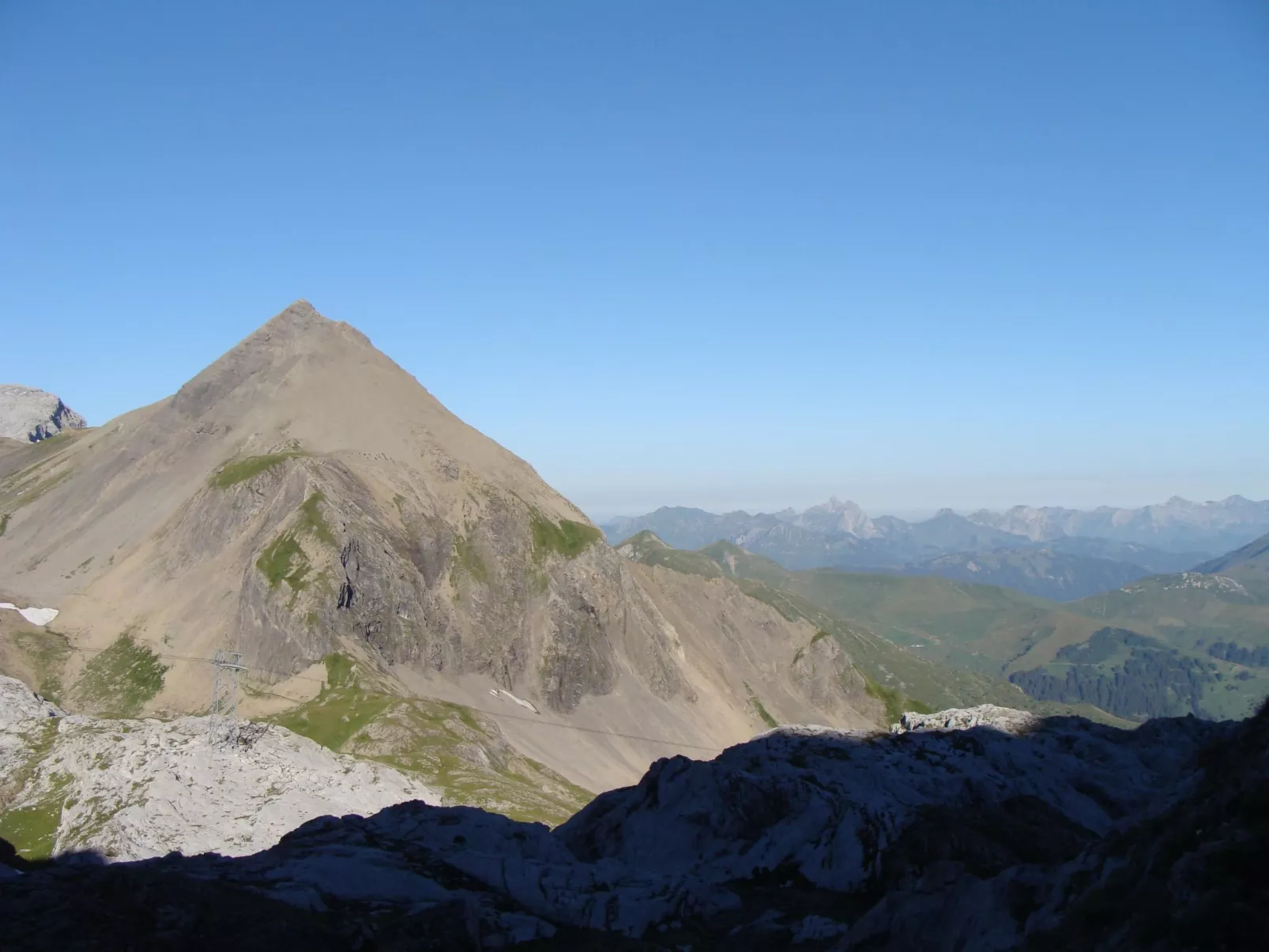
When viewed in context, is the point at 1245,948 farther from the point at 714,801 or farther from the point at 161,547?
the point at 161,547

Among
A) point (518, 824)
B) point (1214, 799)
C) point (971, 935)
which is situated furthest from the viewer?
point (518, 824)

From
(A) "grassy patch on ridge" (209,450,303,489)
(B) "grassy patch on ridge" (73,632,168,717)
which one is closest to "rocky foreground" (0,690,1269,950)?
(B) "grassy patch on ridge" (73,632,168,717)

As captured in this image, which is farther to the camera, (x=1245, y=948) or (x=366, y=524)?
(x=366, y=524)

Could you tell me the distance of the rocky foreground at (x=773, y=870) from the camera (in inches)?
952

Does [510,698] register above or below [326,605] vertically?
below

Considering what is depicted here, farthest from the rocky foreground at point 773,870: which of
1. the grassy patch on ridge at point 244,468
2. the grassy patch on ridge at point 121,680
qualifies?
the grassy patch on ridge at point 244,468

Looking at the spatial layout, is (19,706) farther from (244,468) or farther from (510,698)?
(244,468)

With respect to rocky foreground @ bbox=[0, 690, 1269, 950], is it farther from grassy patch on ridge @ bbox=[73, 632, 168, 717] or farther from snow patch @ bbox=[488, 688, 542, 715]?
snow patch @ bbox=[488, 688, 542, 715]

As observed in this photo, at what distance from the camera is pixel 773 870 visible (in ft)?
163

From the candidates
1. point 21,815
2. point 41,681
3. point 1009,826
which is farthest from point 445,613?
point 1009,826

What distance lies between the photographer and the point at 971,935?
29.4 meters

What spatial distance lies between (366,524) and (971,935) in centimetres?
16164

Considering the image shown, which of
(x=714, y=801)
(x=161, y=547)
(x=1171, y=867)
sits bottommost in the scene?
(x=714, y=801)

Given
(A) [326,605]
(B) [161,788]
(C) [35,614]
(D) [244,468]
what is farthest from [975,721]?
(C) [35,614]
